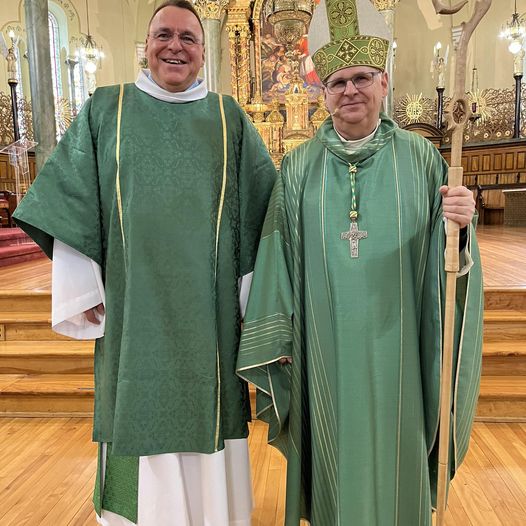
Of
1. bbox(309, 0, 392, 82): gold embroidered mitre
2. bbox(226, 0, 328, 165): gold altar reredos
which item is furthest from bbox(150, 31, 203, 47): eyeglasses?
bbox(226, 0, 328, 165): gold altar reredos

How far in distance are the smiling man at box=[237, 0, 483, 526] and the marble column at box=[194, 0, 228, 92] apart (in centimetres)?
796

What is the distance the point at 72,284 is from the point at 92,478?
126 centimetres

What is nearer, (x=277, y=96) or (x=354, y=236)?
(x=354, y=236)

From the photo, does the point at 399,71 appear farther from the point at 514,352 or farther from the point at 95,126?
the point at 95,126

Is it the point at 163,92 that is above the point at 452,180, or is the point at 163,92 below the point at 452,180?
above

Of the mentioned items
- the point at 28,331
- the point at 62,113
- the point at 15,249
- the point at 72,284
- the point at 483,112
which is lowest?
the point at 28,331

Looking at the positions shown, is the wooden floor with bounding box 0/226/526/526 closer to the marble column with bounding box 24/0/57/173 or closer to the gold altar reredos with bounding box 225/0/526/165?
the marble column with bounding box 24/0/57/173

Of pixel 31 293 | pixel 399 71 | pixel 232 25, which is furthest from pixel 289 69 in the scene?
pixel 31 293

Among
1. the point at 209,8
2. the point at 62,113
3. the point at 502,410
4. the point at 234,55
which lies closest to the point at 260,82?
the point at 234,55

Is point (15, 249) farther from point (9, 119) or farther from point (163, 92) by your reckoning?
point (163, 92)

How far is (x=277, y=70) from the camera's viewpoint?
10.2 meters

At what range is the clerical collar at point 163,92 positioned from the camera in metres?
1.60

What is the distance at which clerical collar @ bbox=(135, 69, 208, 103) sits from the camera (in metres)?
1.60

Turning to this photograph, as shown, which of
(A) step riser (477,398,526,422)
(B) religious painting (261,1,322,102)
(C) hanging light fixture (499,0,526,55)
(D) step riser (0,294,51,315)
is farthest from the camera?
(B) religious painting (261,1,322,102)
